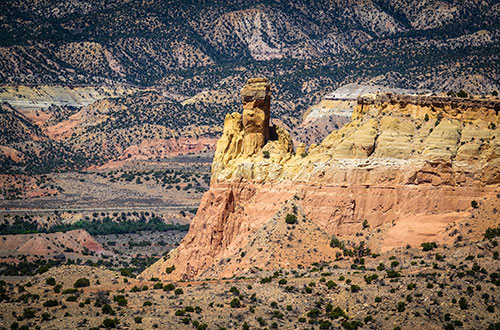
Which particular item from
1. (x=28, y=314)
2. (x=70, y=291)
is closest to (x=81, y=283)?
(x=70, y=291)

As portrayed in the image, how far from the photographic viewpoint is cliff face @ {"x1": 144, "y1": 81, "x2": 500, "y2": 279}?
88188 millimetres

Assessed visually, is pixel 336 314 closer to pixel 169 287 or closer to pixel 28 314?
pixel 169 287

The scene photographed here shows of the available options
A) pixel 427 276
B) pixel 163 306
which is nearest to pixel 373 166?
pixel 427 276

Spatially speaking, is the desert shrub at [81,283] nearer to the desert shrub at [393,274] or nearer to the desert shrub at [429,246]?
the desert shrub at [393,274]

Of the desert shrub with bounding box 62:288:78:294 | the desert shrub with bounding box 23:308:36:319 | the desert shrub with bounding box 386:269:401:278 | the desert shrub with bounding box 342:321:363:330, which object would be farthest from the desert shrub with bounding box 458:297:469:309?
the desert shrub with bounding box 23:308:36:319

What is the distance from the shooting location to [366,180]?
294 feet

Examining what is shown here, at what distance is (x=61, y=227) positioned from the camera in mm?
188625

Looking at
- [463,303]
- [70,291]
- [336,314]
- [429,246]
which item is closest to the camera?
[463,303]

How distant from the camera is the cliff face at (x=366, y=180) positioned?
8819 centimetres

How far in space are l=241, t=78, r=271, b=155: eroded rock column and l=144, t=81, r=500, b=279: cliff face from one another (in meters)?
0.20

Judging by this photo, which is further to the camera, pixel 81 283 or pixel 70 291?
pixel 81 283

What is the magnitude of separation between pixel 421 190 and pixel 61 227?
109129 mm

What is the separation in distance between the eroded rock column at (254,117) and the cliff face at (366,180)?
7.7 inches

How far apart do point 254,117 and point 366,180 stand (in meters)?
13.1
